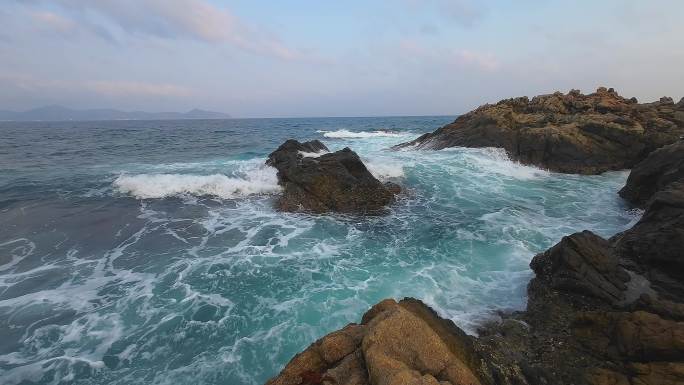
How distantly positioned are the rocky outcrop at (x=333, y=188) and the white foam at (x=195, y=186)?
1.85 meters

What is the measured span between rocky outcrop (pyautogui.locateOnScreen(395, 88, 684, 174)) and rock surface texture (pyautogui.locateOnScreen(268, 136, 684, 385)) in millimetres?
15601

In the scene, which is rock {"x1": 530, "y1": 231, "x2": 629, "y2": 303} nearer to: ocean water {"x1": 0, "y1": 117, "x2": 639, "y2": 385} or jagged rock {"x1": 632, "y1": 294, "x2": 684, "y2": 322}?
jagged rock {"x1": 632, "y1": 294, "x2": 684, "y2": 322}

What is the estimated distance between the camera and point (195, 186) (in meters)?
20.4

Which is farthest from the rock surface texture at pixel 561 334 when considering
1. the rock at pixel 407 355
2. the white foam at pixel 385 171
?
the white foam at pixel 385 171

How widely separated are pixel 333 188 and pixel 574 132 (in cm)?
1820

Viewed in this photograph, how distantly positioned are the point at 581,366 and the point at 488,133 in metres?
26.0

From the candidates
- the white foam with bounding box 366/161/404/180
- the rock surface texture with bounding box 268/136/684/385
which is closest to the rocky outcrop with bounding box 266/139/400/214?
the white foam with bounding box 366/161/404/180

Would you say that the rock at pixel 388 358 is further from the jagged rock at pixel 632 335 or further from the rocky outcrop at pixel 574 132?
the rocky outcrop at pixel 574 132

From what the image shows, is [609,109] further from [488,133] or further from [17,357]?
[17,357]

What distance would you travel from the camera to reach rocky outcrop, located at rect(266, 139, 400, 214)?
16.7 m

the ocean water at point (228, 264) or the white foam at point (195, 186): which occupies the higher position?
the white foam at point (195, 186)

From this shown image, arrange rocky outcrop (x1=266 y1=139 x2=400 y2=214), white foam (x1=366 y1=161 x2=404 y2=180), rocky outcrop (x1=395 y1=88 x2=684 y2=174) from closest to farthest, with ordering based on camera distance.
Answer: rocky outcrop (x1=266 y1=139 x2=400 y2=214), white foam (x1=366 y1=161 x2=404 y2=180), rocky outcrop (x1=395 y1=88 x2=684 y2=174)

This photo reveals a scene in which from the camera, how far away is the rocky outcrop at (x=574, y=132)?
24.3 metres

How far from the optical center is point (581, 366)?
6.10 m
